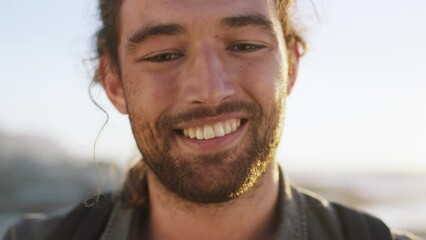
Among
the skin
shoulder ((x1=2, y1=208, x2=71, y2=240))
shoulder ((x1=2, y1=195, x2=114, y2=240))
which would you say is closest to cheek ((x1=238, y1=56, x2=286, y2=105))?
the skin

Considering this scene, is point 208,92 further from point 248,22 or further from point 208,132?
point 248,22

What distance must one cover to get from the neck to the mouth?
35cm

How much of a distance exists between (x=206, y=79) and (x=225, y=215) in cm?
66

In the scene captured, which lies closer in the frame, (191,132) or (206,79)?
(206,79)

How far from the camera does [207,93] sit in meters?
2.50

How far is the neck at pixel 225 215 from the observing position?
2.83 metres

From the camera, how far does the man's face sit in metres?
2.57

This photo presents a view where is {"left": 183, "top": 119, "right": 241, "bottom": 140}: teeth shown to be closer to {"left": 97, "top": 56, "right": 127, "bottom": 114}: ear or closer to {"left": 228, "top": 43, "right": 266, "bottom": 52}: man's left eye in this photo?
{"left": 228, "top": 43, "right": 266, "bottom": 52}: man's left eye

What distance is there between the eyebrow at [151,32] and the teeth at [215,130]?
401mm

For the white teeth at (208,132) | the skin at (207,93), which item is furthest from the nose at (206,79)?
the white teeth at (208,132)

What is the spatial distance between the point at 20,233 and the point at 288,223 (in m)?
1.28

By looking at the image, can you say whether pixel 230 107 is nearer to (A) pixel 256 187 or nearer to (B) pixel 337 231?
(A) pixel 256 187

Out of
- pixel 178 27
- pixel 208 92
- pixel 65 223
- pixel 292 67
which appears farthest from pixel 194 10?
pixel 65 223

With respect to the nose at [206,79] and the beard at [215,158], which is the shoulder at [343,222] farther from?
the nose at [206,79]
